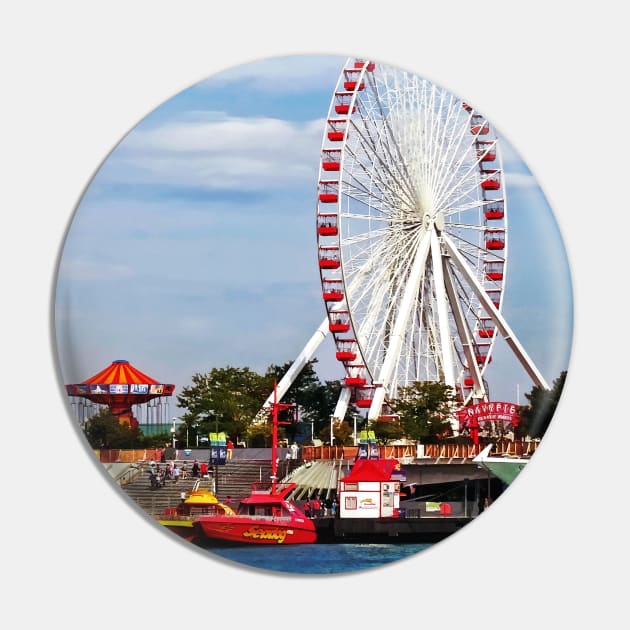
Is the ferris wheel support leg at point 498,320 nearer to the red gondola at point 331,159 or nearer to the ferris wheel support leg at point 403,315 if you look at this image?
the ferris wheel support leg at point 403,315

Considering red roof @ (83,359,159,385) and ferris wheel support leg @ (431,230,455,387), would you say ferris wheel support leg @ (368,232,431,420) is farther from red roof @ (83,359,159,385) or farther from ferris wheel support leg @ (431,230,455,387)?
red roof @ (83,359,159,385)

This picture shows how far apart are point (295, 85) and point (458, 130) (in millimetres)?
1637

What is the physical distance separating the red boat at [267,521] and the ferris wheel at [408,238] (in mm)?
647

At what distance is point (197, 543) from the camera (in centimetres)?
968

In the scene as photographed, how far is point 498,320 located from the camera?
10.7m

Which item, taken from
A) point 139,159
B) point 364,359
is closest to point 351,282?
point 364,359

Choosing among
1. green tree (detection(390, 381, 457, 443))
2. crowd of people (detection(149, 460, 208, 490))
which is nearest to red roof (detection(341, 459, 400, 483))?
green tree (detection(390, 381, 457, 443))

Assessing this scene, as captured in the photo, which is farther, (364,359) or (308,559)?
(364,359)

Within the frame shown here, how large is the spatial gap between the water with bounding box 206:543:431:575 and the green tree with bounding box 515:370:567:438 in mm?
1129

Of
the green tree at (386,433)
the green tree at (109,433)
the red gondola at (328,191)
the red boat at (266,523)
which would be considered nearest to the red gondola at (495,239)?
the red gondola at (328,191)

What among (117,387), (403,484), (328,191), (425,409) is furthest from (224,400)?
(328,191)

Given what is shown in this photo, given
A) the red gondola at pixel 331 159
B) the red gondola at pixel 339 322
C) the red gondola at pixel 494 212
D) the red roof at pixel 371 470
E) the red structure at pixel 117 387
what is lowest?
the red roof at pixel 371 470

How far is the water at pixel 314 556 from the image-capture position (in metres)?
9.74

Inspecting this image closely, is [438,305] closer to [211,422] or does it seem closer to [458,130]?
[458,130]
